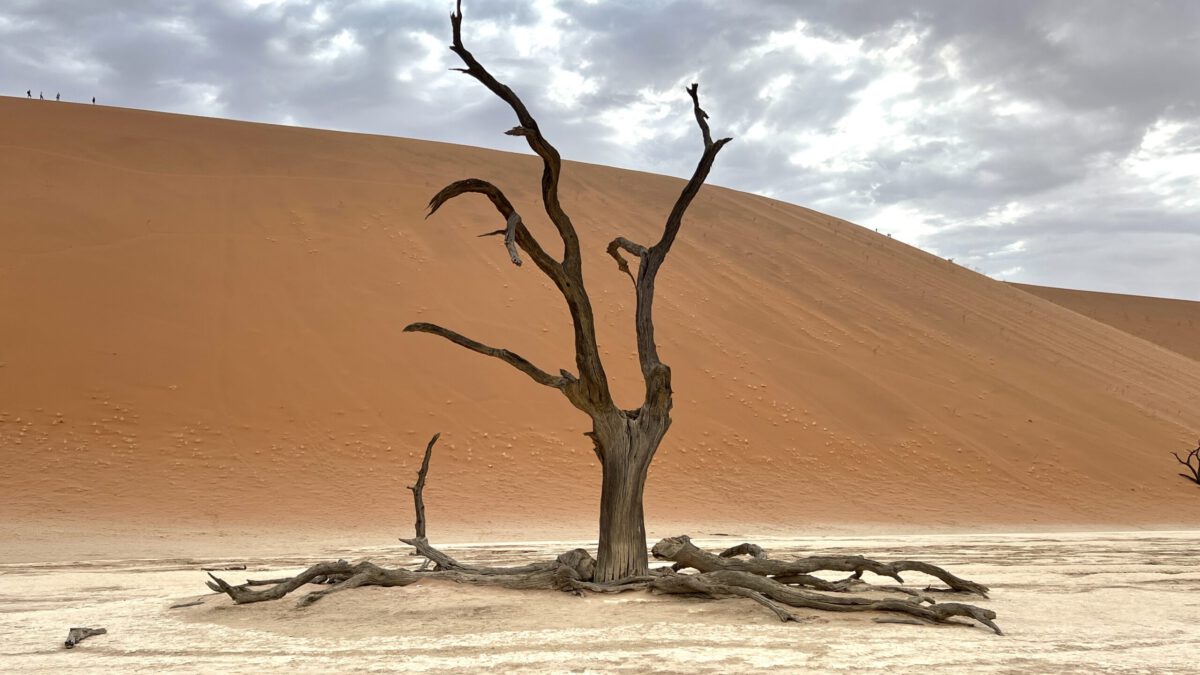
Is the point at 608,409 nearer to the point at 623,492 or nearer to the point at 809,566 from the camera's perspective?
the point at 623,492

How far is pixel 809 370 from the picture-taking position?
83.3 ft

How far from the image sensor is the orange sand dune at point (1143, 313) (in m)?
65.8

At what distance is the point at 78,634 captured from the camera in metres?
5.99

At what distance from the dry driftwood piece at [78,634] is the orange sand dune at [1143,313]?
66631mm

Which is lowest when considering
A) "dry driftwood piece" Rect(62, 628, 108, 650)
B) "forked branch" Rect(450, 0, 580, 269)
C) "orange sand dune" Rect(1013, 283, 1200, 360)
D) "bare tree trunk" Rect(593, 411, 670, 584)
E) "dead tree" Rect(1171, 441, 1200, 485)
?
"dry driftwood piece" Rect(62, 628, 108, 650)

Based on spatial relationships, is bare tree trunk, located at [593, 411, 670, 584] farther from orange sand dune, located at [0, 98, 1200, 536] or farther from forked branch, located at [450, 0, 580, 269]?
orange sand dune, located at [0, 98, 1200, 536]

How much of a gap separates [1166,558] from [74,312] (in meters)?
20.5

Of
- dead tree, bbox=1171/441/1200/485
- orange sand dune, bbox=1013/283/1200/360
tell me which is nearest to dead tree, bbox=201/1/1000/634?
dead tree, bbox=1171/441/1200/485

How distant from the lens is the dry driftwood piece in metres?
5.87

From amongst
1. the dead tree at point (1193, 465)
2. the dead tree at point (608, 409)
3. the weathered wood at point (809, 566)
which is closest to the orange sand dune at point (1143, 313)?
the dead tree at point (1193, 465)

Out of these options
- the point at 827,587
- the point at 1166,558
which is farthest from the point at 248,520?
the point at 1166,558

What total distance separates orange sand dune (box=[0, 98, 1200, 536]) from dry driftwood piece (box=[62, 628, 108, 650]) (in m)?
9.87

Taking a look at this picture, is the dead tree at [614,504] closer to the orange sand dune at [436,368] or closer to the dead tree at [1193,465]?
the orange sand dune at [436,368]

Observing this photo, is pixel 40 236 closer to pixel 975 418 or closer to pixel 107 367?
pixel 107 367
